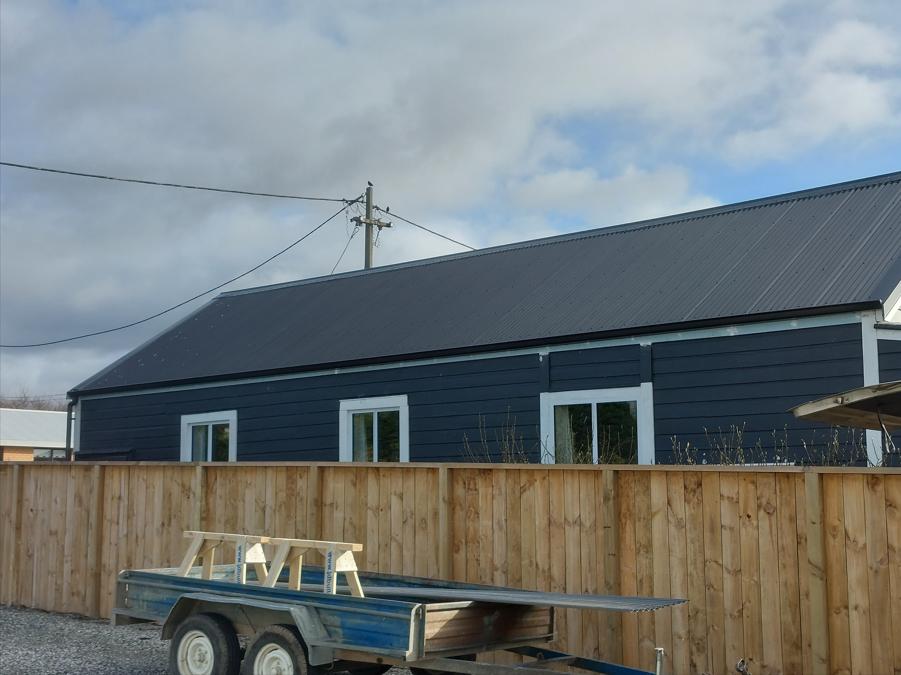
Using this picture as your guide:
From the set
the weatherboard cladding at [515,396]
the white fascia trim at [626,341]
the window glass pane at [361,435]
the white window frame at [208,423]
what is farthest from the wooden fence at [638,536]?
the white window frame at [208,423]

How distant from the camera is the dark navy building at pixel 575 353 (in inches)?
488

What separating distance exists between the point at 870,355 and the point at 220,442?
489 inches

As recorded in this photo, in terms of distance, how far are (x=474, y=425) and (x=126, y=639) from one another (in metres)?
6.34

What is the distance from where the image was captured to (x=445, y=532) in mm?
9242

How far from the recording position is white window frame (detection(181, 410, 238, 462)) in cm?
1952

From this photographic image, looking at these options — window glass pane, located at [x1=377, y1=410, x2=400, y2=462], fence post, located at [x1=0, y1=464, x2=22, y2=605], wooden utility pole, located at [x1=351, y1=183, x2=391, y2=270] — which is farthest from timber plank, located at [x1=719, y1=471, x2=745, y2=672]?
wooden utility pole, located at [x1=351, y1=183, x2=391, y2=270]

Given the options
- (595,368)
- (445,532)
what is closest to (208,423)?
(595,368)

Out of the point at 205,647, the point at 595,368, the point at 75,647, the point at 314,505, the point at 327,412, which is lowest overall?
the point at 75,647

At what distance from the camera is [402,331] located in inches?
690

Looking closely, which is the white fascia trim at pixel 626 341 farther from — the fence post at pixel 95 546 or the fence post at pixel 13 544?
the fence post at pixel 13 544

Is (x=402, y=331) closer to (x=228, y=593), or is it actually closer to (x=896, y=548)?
(x=228, y=593)

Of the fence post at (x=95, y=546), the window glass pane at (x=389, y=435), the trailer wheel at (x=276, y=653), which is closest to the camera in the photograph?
the trailer wheel at (x=276, y=653)

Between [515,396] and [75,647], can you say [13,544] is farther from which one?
[515,396]

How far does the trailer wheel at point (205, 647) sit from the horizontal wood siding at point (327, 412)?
7.50 metres
